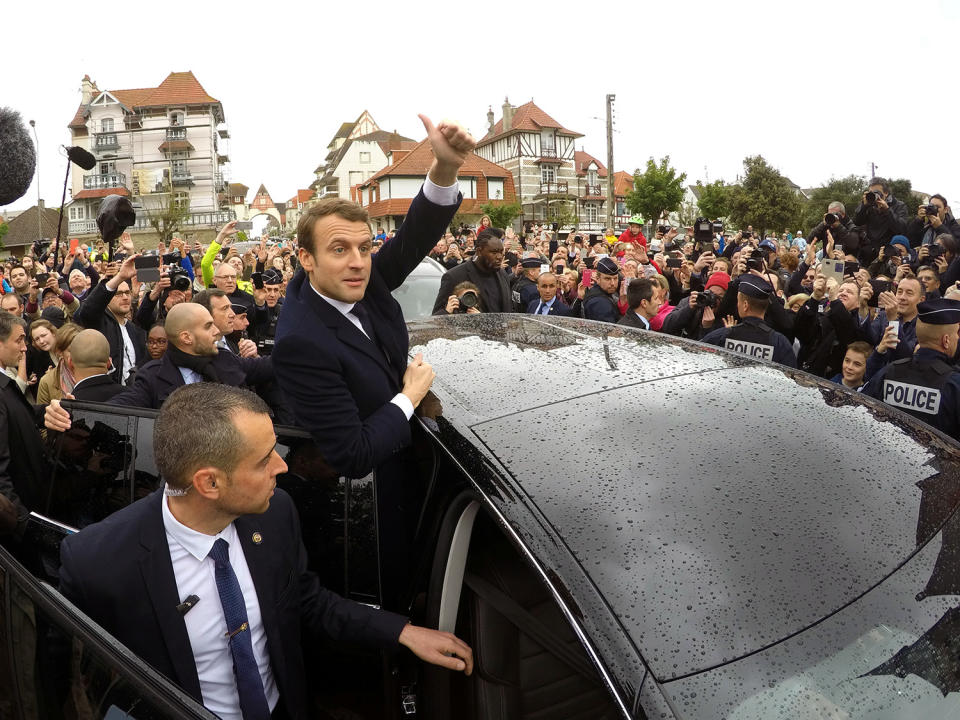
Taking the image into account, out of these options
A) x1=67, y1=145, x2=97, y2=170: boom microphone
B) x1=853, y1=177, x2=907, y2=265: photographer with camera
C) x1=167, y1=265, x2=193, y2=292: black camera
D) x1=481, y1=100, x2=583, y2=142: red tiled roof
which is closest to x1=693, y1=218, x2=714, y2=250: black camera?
x1=853, y1=177, x2=907, y2=265: photographer with camera

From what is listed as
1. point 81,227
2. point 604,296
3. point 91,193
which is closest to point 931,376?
point 604,296

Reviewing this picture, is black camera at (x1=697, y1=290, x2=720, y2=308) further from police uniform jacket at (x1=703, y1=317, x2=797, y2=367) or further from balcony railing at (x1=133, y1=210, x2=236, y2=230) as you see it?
balcony railing at (x1=133, y1=210, x2=236, y2=230)

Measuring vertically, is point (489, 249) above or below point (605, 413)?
above

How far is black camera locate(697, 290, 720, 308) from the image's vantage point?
589 cm

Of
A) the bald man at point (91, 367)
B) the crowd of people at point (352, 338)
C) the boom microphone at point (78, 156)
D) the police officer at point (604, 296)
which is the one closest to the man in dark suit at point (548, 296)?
the crowd of people at point (352, 338)

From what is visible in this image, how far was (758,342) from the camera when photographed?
4824 millimetres

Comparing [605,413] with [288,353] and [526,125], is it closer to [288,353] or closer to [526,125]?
[288,353]

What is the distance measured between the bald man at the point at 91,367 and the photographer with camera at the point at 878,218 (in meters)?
9.49

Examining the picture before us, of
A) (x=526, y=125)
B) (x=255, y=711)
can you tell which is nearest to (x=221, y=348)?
(x=255, y=711)

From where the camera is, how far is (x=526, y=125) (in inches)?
2820

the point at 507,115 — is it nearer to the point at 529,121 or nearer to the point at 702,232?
the point at 529,121

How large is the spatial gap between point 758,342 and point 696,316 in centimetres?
130

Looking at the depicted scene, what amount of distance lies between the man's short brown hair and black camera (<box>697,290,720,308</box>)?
420cm

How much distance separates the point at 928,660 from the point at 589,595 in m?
0.66
